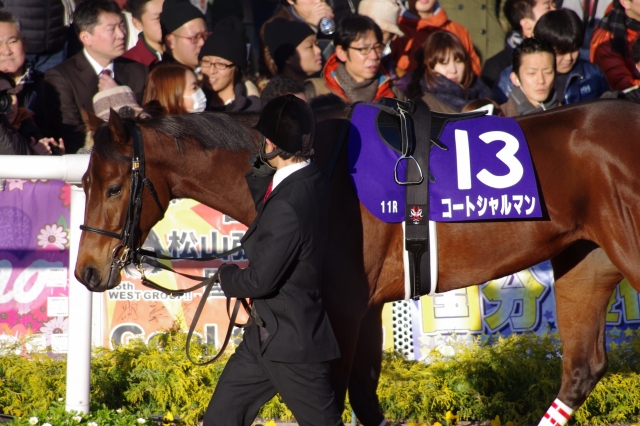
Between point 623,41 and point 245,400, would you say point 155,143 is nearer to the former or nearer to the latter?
point 245,400

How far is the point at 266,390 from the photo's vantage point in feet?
10.2

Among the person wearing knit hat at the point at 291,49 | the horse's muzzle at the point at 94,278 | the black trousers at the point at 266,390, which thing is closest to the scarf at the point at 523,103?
the person wearing knit hat at the point at 291,49

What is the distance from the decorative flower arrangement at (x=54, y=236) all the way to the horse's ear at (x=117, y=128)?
169cm

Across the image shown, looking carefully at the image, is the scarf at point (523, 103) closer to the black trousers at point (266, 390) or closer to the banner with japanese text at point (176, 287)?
the banner with japanese text at point (176, 287)

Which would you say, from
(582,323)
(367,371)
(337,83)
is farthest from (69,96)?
(582,323)

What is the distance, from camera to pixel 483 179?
3.49 m

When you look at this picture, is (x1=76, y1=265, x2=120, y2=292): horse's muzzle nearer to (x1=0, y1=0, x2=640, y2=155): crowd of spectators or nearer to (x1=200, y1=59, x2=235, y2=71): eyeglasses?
(x1=0, y1=0, x2=640, y2=155): crowd of spectators

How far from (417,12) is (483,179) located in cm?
394

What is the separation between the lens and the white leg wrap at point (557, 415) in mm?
4004

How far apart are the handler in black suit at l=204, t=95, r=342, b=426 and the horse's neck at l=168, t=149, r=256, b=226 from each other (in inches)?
19.5

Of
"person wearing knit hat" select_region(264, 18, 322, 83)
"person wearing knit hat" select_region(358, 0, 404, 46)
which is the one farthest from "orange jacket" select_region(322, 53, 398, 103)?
"person wearing knit hat" select_region(358, 0, 404, 46)

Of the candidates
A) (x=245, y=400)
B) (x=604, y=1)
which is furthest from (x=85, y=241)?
(x=604, y=1)

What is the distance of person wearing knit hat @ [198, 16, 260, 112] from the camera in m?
5.70

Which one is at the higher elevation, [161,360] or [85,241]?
[85,241]
